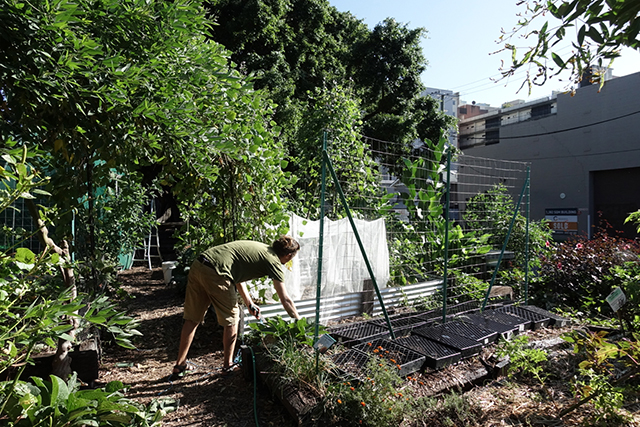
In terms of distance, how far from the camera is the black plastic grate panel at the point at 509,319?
4.82m

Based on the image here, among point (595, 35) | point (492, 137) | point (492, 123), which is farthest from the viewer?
point (492, 123)

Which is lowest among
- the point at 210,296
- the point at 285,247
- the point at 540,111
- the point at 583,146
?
the point at 210,296

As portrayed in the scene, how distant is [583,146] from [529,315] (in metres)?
21.3

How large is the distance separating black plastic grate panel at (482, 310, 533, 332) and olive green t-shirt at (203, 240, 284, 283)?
2.80m

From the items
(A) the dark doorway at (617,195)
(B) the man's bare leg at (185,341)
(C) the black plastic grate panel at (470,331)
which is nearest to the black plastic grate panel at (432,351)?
(C) the black plastic grate panel at (470,331)

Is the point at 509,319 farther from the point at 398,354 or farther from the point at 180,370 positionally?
the point at 180,370

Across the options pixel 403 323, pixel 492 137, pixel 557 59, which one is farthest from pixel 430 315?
pixel 492 137

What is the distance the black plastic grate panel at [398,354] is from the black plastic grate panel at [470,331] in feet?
2.79

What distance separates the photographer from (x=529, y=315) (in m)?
5.29

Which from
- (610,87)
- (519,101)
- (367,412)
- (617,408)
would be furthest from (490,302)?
(519,101)

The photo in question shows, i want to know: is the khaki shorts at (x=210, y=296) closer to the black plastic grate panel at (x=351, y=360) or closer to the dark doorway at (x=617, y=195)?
the black plastic grate panel at (x=351, y=360)

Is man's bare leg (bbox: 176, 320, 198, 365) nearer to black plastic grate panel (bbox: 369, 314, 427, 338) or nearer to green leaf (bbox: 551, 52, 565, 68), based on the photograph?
black plastic grate panel (bbox: 369, 314, 427, 338)

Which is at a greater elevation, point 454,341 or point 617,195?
point 617,195

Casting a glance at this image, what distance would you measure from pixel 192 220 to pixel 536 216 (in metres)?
23.7
